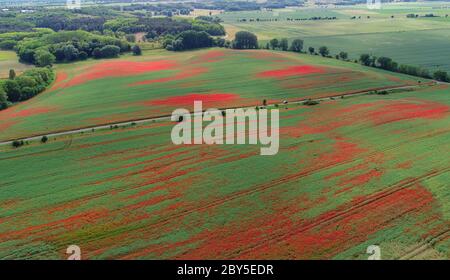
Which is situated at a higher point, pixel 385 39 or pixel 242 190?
pixel 385 39

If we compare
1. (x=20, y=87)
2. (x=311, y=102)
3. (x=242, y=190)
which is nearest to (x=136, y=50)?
(x=20, y=87)

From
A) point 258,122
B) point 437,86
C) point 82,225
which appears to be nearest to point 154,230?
point 82,225

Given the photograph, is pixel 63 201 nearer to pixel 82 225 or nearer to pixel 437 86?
pixel 82 225

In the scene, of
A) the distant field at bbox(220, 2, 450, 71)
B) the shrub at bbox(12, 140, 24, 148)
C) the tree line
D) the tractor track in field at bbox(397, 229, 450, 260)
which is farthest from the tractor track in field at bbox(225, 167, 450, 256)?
the distant field at bbox(220, 2, 450, 71)

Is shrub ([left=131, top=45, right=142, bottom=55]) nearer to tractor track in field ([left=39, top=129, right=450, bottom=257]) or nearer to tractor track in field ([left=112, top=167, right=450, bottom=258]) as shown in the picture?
tractor track in field ([left=39, top=129, right=450, bottom=257])

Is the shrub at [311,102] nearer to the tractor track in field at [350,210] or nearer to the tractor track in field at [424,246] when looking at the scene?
the tractor track in field at [350,210]

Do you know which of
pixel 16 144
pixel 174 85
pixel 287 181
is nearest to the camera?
pixel 287 181

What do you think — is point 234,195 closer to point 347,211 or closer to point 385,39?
point 347,211
